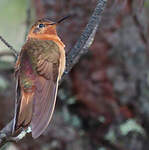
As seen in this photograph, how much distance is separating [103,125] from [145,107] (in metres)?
0.59

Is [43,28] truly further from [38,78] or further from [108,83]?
[108,83]

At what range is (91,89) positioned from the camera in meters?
6.04

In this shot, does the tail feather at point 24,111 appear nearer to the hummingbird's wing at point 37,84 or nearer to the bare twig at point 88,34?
the hummingbird's wing at point 37,84

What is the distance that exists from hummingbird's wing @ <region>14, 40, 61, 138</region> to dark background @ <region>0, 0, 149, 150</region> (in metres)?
1.20

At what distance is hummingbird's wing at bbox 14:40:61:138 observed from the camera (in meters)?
3.77

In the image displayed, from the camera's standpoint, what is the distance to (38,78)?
436 cm

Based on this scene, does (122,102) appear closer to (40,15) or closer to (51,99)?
(40,15)

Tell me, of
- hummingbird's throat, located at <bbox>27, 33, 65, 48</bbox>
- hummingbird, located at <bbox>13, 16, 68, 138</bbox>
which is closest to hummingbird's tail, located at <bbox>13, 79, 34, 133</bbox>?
hummingbird, located at <bbox>13, 16, 68, 138</bbox>

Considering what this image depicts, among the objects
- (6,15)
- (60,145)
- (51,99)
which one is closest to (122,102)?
(60,145)

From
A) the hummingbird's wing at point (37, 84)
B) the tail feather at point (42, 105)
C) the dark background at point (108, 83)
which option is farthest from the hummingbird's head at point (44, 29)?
the tail feather at point (42, 105)

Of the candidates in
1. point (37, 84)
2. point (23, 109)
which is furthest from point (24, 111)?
point (37, 84)

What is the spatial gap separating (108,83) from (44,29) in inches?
52.4

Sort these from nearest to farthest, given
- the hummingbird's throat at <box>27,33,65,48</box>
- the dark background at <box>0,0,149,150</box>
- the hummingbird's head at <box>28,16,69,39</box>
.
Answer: the hummingbird's throat at <box>27,33,65,48</box> → the hummingbird's head at <box>28,16,69,39</box> → the dark background at <box>0,0,149,150</box>

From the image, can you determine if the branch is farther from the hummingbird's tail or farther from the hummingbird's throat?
the hummingbird's throat
